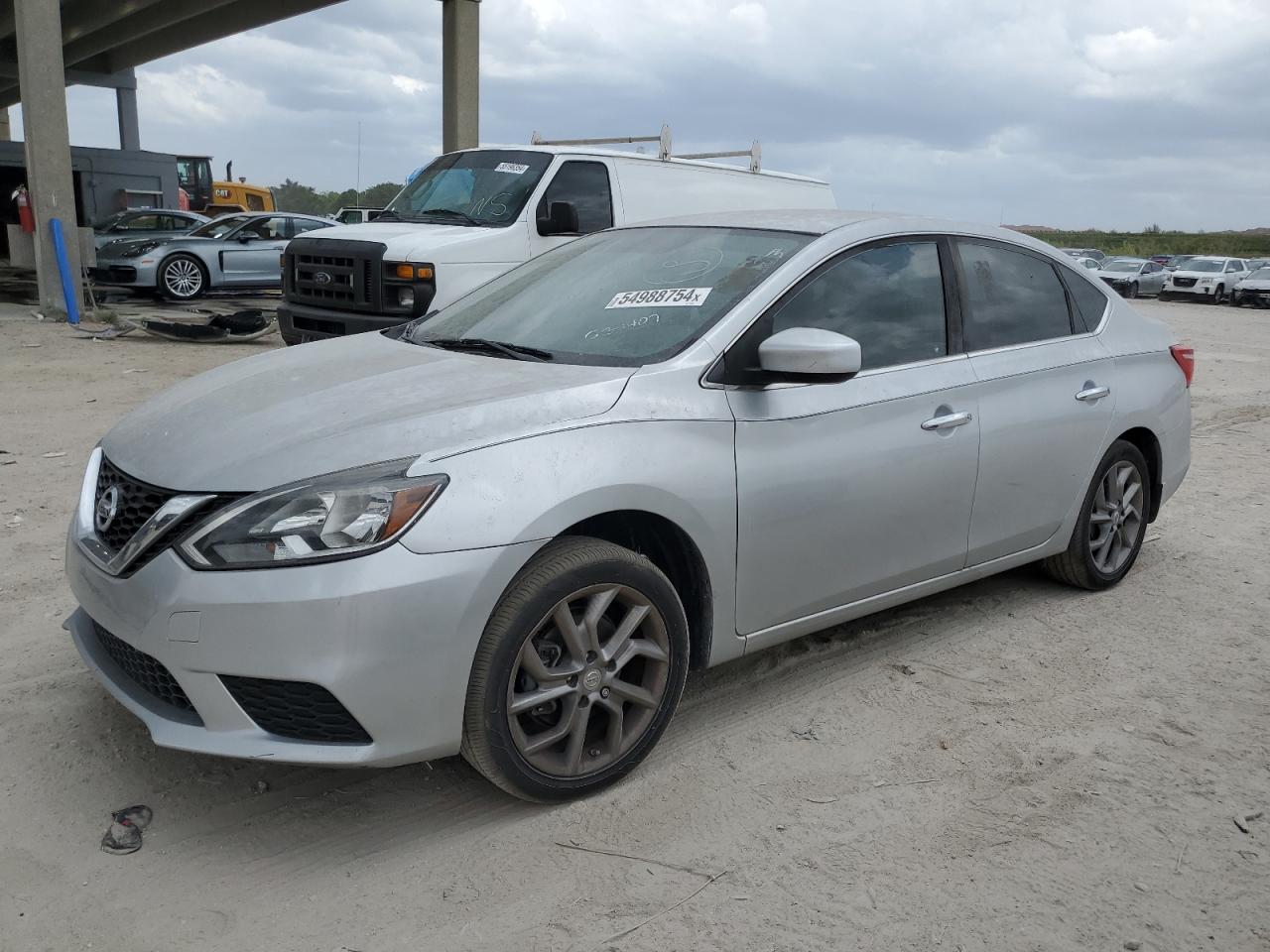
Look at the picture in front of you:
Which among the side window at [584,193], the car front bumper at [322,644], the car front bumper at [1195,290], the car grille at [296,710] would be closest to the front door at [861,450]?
the car front bumper at [322,644]

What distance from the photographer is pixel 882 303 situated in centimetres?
385

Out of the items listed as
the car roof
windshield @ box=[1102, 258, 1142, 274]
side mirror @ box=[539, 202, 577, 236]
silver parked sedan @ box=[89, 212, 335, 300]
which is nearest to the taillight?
the car roof

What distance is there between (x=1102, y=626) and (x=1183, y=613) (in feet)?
1.52

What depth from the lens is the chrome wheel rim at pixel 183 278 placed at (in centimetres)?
1734

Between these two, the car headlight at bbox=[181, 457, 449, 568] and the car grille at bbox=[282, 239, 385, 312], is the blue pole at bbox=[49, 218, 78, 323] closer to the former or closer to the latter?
the car grille at bbox=[282, 239, 385, 312]

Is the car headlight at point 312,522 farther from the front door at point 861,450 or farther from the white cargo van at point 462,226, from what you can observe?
the white cargo van at point 462,226

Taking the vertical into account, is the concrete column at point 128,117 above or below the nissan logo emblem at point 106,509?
above

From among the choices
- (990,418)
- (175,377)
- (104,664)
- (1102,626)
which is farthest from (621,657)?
(175,377)

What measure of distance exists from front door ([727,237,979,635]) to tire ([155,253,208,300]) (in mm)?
15749

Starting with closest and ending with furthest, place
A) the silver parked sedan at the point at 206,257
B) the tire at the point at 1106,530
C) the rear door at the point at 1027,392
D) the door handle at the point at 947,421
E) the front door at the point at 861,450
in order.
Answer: the front door at the point at 861,450, the door handle at the point at 947,421, the rear door at the point at 1027,392, the tire at the point at 1106,530, the silver parked sedan at the point at 206,257

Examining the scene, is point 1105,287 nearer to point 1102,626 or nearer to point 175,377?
point 1102,626

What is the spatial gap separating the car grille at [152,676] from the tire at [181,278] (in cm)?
1581

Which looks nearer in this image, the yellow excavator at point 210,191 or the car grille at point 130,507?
the car grille at point 130,507

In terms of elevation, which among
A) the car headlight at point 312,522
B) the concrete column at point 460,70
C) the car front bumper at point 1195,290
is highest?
the concrete column at point 460,70
